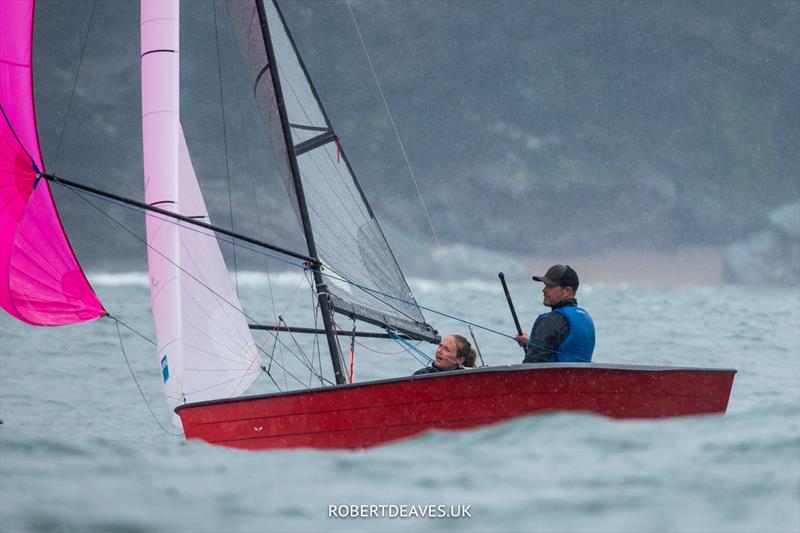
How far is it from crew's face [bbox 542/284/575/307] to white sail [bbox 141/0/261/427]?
3.09 m

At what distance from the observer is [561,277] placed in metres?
6.60

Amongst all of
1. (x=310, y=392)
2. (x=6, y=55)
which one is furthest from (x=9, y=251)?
(x=310, y=392)

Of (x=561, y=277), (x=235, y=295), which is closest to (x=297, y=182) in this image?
(x=235, y=295)

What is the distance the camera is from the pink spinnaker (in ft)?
24.8

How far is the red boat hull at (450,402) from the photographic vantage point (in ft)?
19.3

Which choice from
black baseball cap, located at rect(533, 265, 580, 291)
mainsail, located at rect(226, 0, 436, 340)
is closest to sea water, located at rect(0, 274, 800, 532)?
black baseball cap, located at rect(533, 265, 580, 291)

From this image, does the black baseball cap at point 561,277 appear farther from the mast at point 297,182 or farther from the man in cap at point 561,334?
the mast at point 297,182

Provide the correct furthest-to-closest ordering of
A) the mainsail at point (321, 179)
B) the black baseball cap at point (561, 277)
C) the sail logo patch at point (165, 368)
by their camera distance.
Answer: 1. the mainsail at point (321, 179)
2. the sail logo patch at point (165, 368)
3. the black baseball cap at point (561, 277)

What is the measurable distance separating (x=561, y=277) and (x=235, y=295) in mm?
3334

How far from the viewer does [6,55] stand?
770cm

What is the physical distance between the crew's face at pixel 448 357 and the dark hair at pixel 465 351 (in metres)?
0.03

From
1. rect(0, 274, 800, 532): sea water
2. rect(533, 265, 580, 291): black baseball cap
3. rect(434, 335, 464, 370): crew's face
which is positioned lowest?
rect(0, 274, 800, 532): sea water

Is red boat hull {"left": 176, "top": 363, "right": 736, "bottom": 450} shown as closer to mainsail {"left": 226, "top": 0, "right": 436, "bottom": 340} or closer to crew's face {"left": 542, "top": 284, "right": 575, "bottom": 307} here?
crew's face {"left": 542, "top": 284, "right": 575, "bottom": 307}

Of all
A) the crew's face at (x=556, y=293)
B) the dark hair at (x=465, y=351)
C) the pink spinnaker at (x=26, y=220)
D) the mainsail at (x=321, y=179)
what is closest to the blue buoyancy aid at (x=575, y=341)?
the crew's face at (x=556, y=293)
